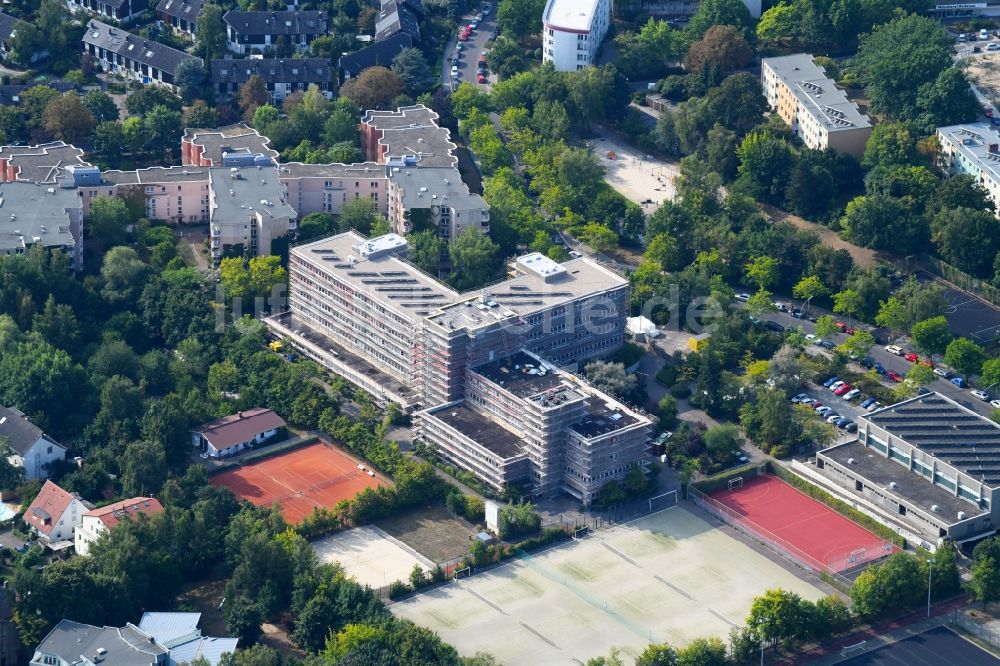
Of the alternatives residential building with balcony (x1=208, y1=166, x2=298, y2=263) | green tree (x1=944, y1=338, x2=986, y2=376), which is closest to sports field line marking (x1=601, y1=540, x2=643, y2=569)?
green tree (x1=944, y1=338, x2=986, y2=376)

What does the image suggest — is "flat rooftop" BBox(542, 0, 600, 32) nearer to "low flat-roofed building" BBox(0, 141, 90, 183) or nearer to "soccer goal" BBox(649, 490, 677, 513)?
"low flat-roofed building" BBox(0, 141, 90, 183)

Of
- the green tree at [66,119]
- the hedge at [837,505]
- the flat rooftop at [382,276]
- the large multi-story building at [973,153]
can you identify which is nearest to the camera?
the hedge at [837,505]

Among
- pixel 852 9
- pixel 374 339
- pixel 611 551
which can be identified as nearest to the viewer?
pixel 611 551

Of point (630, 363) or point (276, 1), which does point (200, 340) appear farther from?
point (276, 1)

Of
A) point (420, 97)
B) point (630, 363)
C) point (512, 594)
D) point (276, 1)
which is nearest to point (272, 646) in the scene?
point (512, 594)

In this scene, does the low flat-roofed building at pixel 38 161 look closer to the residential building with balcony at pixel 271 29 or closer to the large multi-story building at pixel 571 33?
the residential building with balcony at pixel 271 29

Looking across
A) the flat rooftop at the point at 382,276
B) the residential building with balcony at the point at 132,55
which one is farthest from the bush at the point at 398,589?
the residential building with balcony at the point at 132,55
